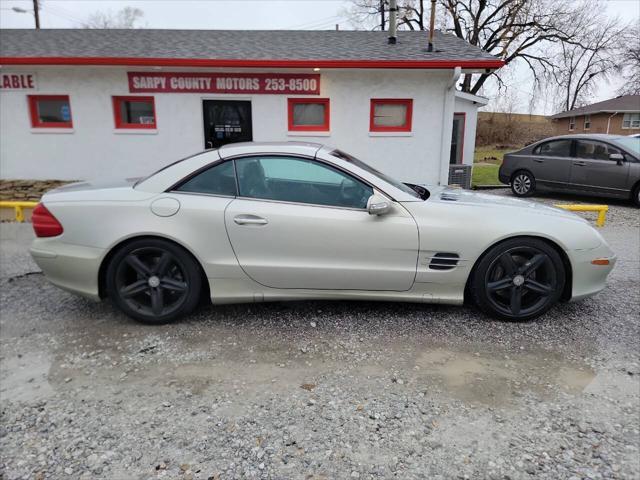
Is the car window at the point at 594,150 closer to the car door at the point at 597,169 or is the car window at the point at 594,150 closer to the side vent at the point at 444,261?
the car door at the point at 597,169

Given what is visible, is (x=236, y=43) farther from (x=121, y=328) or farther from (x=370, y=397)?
(x=370, y=397)

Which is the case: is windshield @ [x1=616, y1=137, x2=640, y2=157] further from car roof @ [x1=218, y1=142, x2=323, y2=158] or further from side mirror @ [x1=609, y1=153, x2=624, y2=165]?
car roof @ [x1=218, y1=142, x2=323, y2=158]

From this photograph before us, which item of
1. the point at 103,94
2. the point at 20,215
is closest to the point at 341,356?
the point at 20,215

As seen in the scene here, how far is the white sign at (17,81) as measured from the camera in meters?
8.71

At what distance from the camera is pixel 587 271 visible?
335cm

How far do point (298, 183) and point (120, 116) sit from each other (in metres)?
7.21

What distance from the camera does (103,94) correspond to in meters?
8.76

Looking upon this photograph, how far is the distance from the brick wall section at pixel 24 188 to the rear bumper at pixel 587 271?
372 inches

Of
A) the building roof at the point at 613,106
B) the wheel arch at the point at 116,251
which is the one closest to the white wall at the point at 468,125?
the wheel arch at the point at 116,251

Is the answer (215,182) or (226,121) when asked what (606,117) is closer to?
(226,121)

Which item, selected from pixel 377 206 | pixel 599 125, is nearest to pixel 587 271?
pixel 377 206

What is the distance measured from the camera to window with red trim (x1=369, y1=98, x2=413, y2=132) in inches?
348

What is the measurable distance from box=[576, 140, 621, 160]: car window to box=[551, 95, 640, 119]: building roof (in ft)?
91.5

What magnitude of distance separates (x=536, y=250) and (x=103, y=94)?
8.76 m
